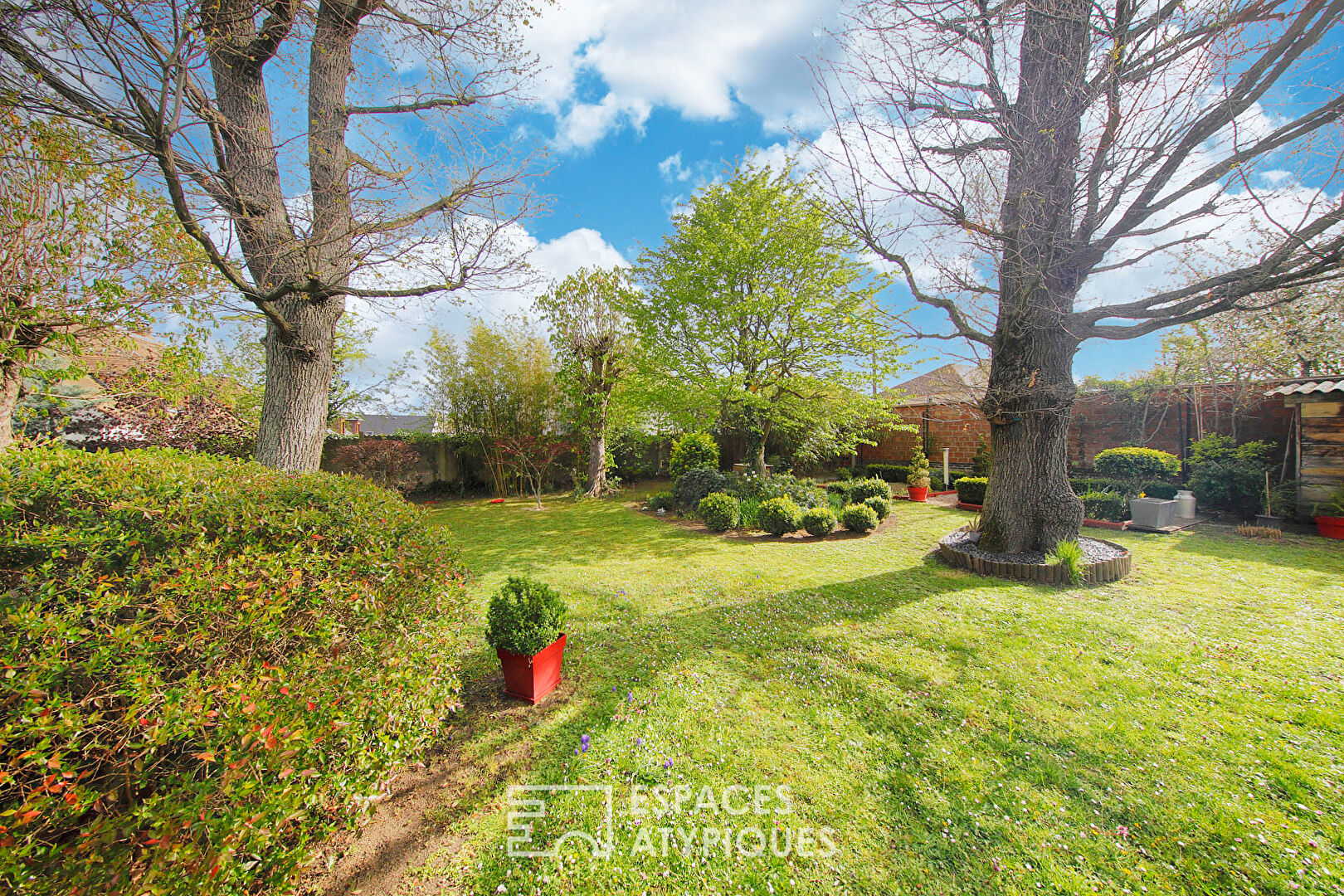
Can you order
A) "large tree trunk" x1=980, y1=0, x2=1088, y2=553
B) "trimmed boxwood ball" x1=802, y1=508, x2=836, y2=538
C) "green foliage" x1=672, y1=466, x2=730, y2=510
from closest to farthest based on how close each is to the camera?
"large tree trunk" x1=980, y1=0, x2=1088, y2=553, "trimmed boxwood ball" x1=802, y1=508, x2=836, y2=538, "green foliage" x1=672, y1=466, x2=730, y2=510

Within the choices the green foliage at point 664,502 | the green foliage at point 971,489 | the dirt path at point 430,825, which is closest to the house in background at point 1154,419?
the green foliage at point 971,489

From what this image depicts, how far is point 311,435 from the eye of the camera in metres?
4.16

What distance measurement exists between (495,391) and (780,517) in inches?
323

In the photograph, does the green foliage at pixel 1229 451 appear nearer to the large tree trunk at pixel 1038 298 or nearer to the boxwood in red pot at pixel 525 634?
the large tree trunk at pixel 1038 298

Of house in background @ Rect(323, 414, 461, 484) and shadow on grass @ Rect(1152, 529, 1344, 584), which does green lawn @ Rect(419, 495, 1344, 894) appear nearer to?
shadow on grass @ Rect(1152, 529, 1344, 584)

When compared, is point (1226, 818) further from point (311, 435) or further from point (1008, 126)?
point (311, 435)

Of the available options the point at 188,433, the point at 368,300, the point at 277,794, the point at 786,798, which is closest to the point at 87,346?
the point at 368,300

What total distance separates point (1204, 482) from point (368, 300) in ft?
44.3

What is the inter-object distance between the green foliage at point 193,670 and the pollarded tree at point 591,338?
363 inches

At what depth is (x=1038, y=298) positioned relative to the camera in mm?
5023

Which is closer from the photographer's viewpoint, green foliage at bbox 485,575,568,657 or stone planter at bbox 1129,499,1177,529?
green foliage at bbox 485,575,568,657

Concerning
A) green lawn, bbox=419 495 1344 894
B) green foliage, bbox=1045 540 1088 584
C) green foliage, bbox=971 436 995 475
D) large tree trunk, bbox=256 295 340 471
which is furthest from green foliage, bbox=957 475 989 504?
large tree trunk, bbox=256 295 340 471

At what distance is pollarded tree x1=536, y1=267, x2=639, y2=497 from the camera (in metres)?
11.4

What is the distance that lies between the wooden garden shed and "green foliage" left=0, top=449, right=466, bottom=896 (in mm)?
12833
